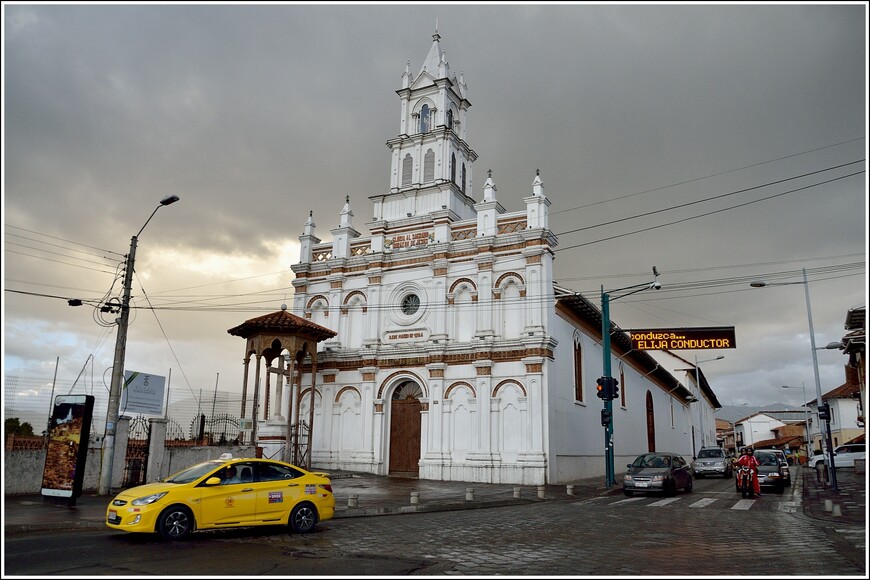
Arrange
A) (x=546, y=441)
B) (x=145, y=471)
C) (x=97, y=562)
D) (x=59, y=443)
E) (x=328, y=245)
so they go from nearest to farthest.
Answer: (x=97, y=562), (x=59, y=443), (x=145, y=471), (x=546, y=441), (x=328, y=245)

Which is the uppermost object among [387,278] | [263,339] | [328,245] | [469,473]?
[328,245]

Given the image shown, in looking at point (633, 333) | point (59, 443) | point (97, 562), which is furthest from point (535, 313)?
point (97, 562)

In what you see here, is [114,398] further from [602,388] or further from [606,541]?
[602,388]

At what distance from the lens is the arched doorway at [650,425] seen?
47.1 meters

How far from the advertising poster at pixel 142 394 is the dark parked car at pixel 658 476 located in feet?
55.0

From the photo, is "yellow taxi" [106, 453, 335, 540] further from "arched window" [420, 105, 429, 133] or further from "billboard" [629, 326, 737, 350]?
"arched window" [420, 105, 429, 133]

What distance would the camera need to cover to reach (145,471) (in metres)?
21.3

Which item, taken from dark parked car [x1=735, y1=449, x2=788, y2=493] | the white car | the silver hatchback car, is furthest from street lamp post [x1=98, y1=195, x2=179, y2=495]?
the white car

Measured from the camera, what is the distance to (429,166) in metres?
33.9

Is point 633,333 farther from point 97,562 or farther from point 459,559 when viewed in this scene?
point 97,562

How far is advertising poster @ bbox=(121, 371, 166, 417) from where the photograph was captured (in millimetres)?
22625

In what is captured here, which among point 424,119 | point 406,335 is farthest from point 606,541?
point 424,119

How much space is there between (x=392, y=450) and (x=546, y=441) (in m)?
7.30

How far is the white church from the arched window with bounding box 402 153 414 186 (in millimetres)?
66
